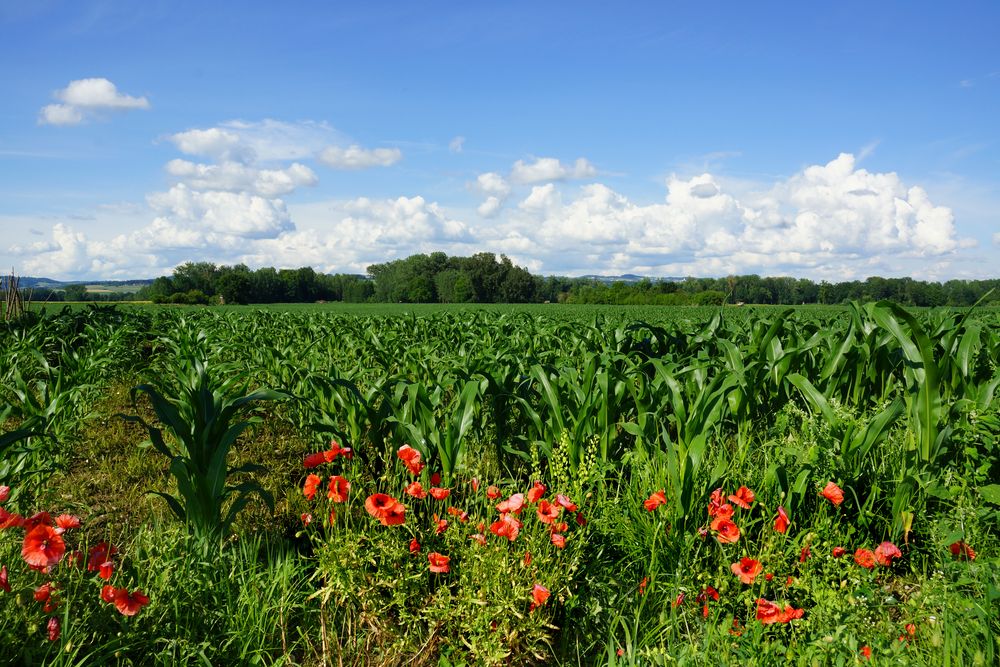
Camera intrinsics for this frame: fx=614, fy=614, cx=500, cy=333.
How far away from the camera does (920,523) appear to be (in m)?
3.75

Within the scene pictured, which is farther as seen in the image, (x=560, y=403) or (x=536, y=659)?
(x=560, y=403)

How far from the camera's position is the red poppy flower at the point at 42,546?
2.22 metres

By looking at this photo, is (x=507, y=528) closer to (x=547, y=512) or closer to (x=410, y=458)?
(x=547, y=512)

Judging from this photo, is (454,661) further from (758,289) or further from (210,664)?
(758,289)

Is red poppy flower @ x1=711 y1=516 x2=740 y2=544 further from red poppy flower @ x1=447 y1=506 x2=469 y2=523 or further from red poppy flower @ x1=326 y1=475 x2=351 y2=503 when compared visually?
red poppy flower @ x1=326 y1=475 x2=351 y2=503

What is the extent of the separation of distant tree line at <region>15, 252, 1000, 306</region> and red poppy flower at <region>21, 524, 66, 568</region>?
5228cm

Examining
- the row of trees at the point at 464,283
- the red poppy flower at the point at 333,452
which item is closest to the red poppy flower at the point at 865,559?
the red poppy flower at the point at 333,452

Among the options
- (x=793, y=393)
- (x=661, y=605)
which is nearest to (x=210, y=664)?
(x=661, y=605)

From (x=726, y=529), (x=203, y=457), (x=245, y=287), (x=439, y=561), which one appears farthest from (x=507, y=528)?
(x=245, y=287)

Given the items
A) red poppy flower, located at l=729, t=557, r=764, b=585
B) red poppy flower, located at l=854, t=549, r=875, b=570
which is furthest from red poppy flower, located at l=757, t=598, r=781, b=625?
red poppy flower, located at l=854, t=549, r=875, b=570

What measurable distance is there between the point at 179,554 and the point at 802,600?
10.5 feet

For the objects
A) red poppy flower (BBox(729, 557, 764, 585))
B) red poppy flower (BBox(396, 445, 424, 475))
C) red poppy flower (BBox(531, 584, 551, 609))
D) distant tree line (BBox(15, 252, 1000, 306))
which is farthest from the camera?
distant tree line (BBox(15, 252, 1000, 306))

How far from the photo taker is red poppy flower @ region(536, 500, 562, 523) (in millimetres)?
2773

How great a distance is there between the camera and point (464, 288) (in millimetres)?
99750
